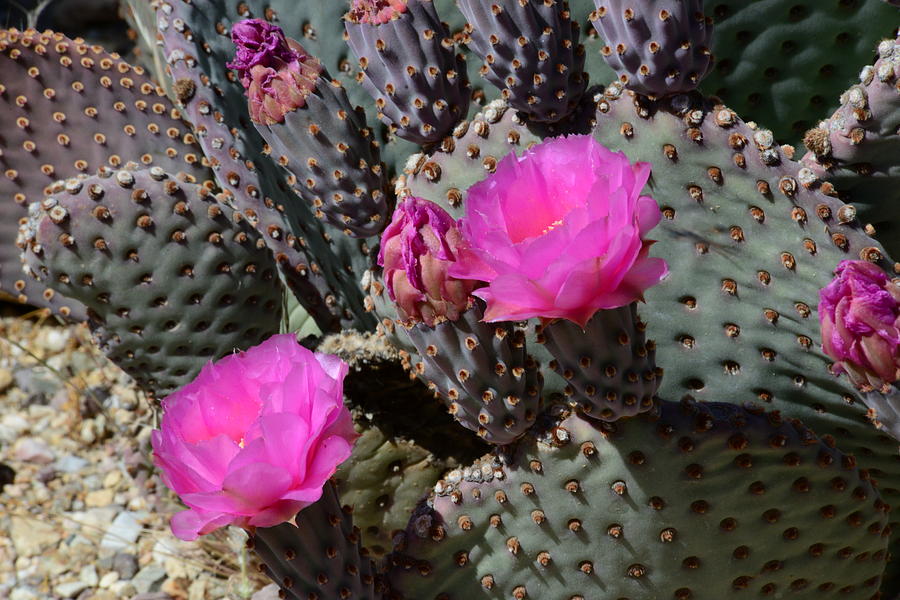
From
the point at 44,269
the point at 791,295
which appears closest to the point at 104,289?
the point at 44,269

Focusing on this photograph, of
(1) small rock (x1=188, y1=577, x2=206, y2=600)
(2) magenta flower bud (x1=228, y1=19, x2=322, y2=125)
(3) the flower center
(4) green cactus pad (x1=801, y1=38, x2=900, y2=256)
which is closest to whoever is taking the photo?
(3) the flower center

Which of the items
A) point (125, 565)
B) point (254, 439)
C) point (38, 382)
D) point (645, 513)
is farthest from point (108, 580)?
point (645, 513)

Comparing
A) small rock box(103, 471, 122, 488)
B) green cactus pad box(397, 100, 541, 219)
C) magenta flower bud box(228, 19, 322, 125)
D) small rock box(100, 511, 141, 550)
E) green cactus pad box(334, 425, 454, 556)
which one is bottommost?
small rock box(103, 471, 122, 488)

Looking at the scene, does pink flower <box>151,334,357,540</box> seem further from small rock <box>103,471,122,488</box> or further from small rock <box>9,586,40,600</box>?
small rock <box>103,471,122,488</box>

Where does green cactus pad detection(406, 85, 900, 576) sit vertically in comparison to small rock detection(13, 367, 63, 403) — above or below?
above

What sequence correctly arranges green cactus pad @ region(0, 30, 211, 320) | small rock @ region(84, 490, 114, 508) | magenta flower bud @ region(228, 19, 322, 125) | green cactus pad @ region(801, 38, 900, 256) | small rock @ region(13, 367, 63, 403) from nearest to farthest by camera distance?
green cactus pad @ region(801, 38, 900, 256), magenta flower bud @ region(228, 19, 322, 125), green cactus pad @ region(0, 30, 211, 320), small rock @ region(84, 490, 114, 508), small rock @ region(13, 367, 63, 403)

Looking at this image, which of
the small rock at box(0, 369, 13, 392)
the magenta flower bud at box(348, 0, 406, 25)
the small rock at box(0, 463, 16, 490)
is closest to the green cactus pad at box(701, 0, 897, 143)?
the magenta flower bud at box(348, 0, 406, 25)

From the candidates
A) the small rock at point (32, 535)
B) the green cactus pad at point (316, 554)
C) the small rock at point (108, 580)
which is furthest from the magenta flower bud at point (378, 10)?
the small rock at point (32, 535)

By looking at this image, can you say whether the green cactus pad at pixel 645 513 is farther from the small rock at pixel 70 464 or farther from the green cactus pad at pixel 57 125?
the small rock at pixel 70 464

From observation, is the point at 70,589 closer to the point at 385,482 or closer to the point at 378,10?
the point at 385,482
